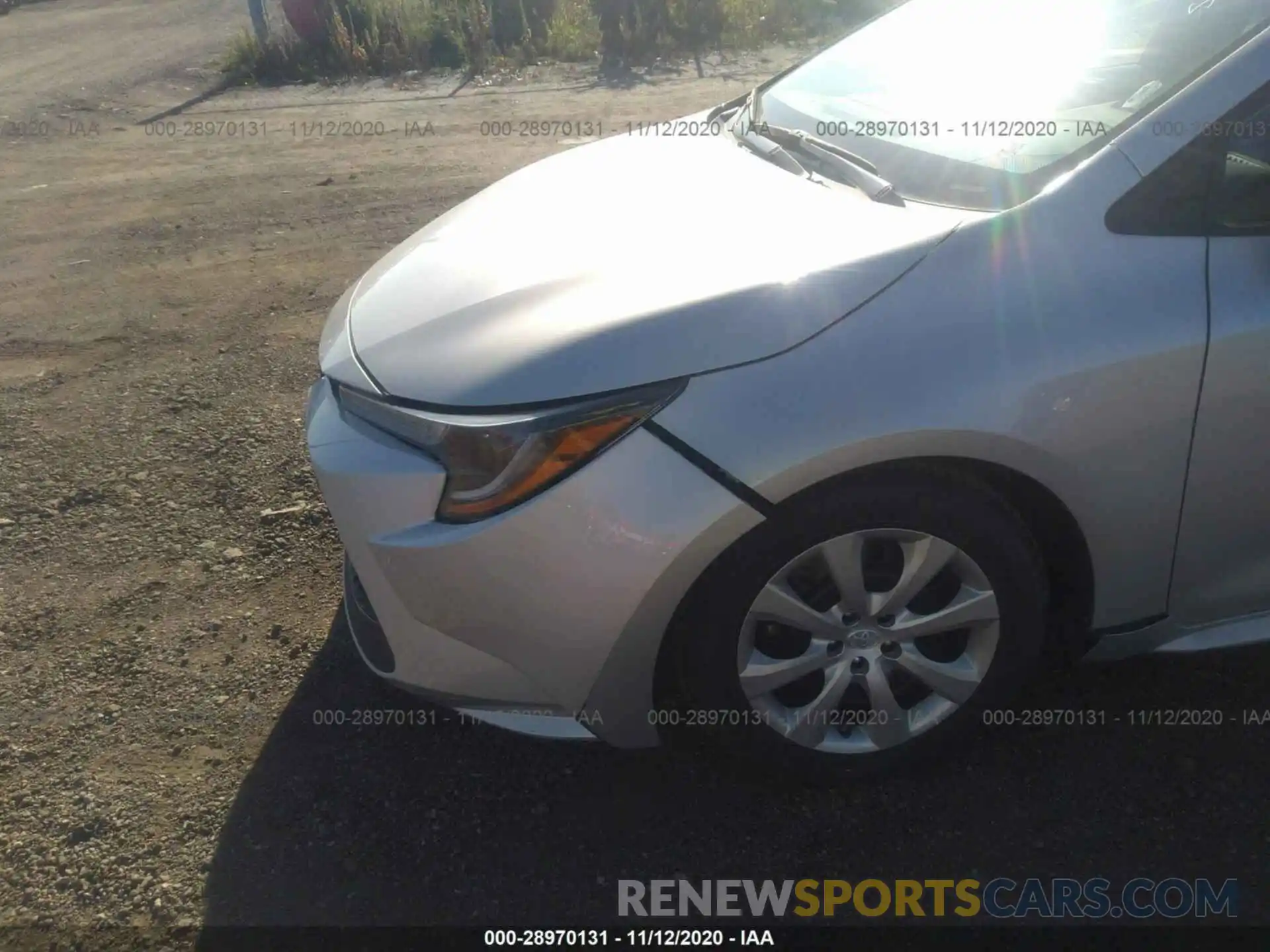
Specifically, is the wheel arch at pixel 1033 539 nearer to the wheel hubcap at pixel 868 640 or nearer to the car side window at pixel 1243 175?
the wheel hubcap at pixel 868 640

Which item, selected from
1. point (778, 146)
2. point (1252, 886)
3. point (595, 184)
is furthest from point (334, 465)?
point (1252, 886)

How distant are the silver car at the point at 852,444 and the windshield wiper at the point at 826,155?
0.03m

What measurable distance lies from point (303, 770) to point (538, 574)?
0.96 m

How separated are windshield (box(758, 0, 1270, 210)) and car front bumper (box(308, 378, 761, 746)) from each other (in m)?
0.96

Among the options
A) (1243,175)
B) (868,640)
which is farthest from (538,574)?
(1243,175)

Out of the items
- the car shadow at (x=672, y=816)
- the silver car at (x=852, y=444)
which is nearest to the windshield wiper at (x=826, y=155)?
the silver car at (x=852, y=444)

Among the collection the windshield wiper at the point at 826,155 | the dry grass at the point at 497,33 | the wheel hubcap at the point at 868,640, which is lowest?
the wheel hubcap at the point at 868,640

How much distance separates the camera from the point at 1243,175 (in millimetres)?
2025

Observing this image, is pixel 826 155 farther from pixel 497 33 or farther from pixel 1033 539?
pixel 497 33

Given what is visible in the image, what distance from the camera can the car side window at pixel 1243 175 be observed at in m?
2.02

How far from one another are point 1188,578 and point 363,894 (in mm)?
1874

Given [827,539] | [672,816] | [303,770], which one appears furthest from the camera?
[303,770]

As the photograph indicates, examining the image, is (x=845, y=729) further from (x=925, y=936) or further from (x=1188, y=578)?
(x=1188, y=578)

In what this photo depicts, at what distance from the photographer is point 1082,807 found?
229 cm
